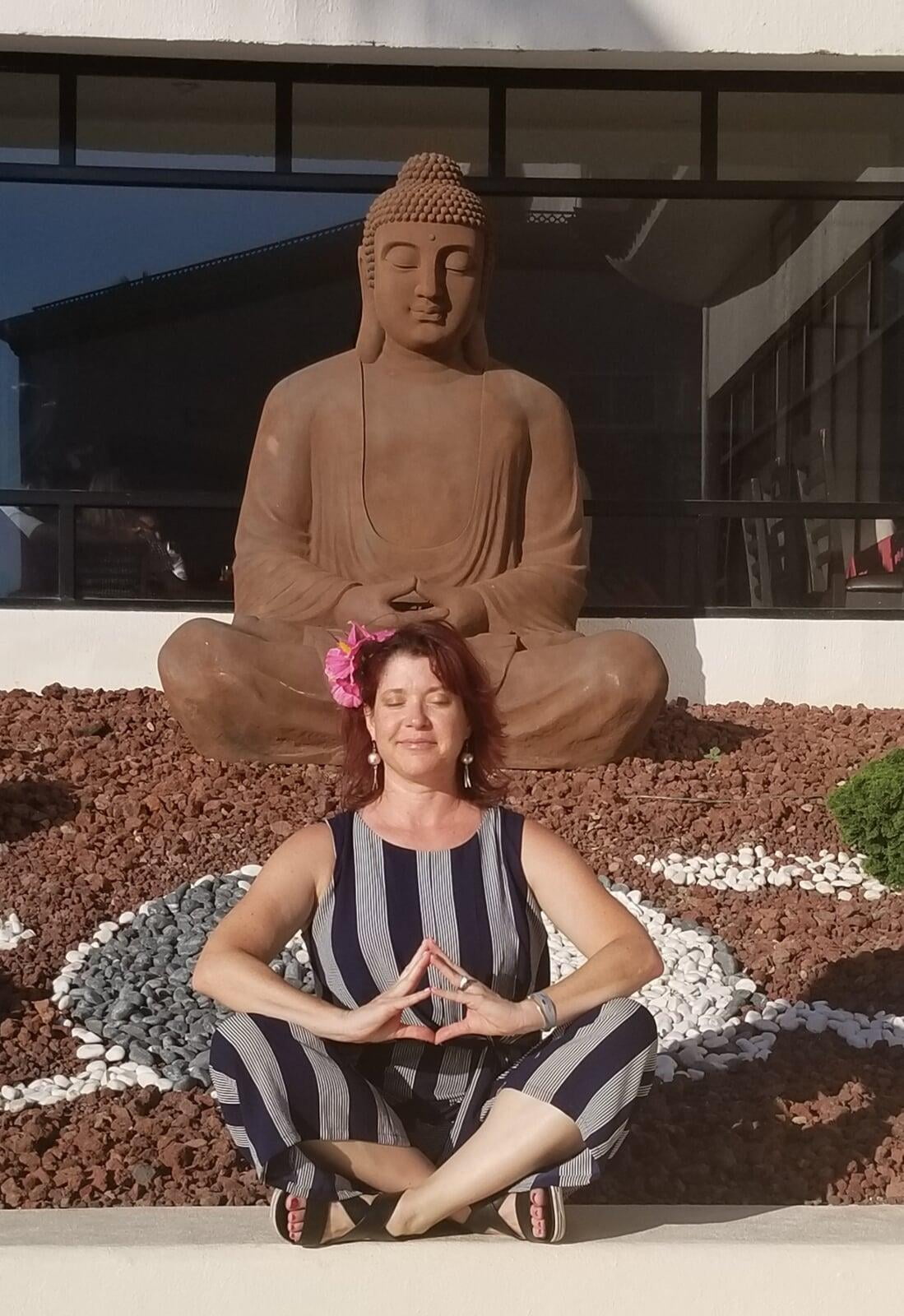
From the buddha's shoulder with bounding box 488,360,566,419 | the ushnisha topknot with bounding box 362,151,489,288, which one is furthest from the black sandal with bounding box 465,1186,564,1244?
the ushnisha topknot with bounding box 362,151,489,288

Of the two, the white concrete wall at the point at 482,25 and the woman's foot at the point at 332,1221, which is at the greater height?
the white concrete wall at the point at 482,25

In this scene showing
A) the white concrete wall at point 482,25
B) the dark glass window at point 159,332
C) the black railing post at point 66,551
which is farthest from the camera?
the dark glass window at point 159,332

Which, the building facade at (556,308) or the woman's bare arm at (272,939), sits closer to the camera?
the woman's bare arm at (272,939)

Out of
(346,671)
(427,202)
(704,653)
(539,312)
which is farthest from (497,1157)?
(539,312)

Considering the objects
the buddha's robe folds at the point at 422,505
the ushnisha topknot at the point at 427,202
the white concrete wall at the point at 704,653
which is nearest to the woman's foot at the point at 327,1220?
the buddha's robe folds at the point at 422,505

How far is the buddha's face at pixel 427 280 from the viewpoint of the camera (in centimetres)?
652

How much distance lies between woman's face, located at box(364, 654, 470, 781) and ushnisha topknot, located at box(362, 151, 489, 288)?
4.04 m

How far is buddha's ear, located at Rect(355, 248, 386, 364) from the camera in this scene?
22.2ft

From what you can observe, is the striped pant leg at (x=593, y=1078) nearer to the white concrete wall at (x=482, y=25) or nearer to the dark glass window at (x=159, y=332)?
the dark glass window at (x=159, y=332)

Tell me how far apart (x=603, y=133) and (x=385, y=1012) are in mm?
6719

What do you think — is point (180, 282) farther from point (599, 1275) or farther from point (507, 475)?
point (599, 1275)

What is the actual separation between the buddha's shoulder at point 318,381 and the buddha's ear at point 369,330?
0.18ft

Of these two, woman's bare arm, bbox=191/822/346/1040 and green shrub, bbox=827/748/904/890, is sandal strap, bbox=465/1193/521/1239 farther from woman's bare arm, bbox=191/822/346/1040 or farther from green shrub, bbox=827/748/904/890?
green shrub, bbox=827/748/904/890

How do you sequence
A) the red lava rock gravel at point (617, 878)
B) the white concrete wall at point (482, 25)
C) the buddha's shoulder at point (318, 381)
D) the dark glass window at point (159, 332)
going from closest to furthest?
1. the red lava rock gravel at point (617, 878)
2. the buddha's shoulder at point (318, 381)
3. the white concrete wall at point (482, 25)
4. the dark glass window at point (159, 332)
